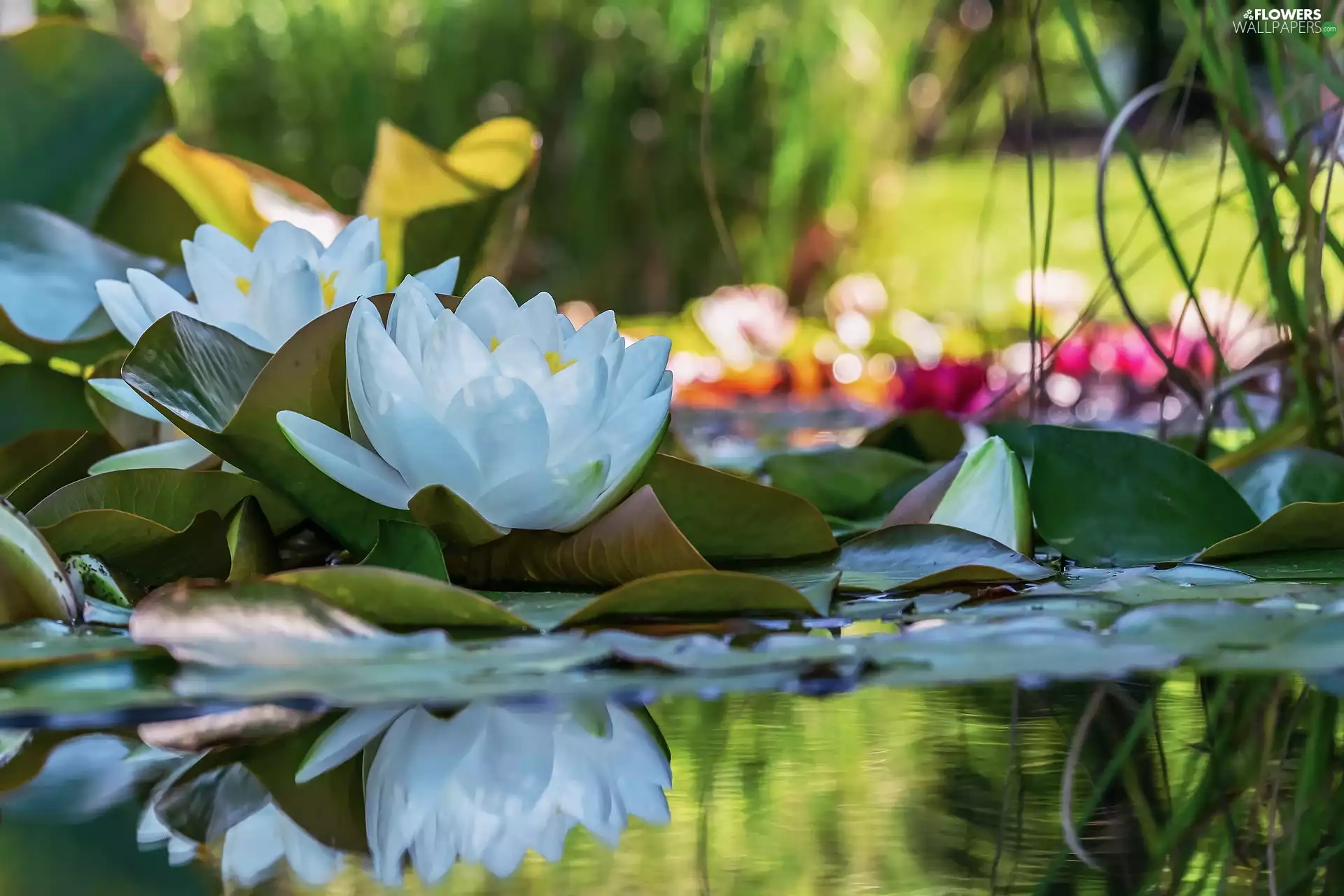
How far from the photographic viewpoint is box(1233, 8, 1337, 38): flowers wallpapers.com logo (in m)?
0.71

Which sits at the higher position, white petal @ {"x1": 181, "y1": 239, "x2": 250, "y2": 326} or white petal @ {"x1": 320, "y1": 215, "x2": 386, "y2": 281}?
white petal @ {"x1": 320, "y1": 215, "x2": 386, "y2": 281}

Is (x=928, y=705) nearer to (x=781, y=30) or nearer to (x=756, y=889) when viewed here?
(x=756, y=889)

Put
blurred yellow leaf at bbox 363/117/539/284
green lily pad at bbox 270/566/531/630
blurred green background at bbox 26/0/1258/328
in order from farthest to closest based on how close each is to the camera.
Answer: blurred green background at bbox 26/0/1258/328
blurred yellow leaf at bbox 363/117/539/284
green lily pad at bbox 270/566/531/630

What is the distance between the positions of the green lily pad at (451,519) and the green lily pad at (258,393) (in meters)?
0.02

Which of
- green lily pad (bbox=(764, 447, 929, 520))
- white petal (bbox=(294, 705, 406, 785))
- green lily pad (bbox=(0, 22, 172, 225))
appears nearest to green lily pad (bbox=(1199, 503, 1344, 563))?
green lily pad (bbox=(764, 447, 929, 520))

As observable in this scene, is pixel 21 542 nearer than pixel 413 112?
Yes

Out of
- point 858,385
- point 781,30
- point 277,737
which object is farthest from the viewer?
point 781,30

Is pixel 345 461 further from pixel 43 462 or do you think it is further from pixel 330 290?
pixel 43 462

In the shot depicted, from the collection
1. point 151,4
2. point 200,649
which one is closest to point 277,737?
point 200,649

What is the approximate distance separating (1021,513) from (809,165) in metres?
4.05

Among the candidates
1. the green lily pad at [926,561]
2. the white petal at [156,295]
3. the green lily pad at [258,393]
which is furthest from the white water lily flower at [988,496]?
the white petal at [156,295]

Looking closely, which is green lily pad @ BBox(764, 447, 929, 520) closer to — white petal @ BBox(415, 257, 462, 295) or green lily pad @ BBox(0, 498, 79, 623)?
white petal @ BBox(415, 257, 462, 295)

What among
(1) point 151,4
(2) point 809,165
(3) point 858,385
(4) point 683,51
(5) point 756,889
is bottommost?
→ (5) point 756,889

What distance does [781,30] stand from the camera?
4371 mm
